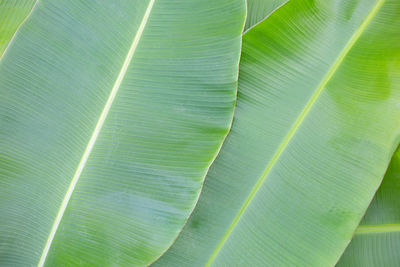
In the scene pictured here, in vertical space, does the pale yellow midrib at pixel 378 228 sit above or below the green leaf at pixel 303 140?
below

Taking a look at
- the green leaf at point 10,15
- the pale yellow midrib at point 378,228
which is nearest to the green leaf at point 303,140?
the pale yellow midrib at point 378,228

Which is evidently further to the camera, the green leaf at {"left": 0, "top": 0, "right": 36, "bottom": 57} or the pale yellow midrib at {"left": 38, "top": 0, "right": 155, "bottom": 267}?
the green leaf at {"left": 0, "top": 0, "right": 36, "bottom": 57}

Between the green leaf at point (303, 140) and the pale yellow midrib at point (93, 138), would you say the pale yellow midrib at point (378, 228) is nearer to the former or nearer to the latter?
the green leaf at point (303, 140)

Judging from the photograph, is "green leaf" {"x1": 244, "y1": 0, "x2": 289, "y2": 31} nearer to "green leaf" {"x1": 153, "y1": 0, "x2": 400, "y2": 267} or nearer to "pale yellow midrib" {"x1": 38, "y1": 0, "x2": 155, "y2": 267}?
"green leaf" {"x1": 153, "y1": 0, "x2": 400, "y2": 267}

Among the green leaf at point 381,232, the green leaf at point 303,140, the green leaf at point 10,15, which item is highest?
the green leaf at point 10,15

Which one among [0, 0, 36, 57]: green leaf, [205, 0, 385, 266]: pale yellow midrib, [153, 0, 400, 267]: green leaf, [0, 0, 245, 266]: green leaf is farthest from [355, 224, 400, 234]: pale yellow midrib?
[0, 0, 36, 57]: green leaf

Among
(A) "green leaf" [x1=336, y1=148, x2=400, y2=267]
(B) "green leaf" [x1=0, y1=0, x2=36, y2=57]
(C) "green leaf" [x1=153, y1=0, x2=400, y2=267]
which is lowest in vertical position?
(A) "green leaf" [x1=336, y1=148, x2=400, y2=267]

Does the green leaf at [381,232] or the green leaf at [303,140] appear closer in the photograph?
the green leaf at [303,140]

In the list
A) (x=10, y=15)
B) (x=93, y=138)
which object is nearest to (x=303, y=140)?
(x=93, y=138)
